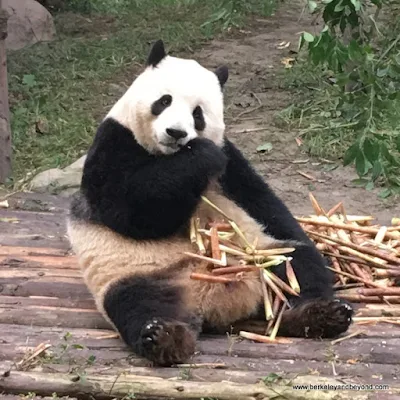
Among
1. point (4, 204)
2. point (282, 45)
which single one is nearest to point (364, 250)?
point (4, 204)

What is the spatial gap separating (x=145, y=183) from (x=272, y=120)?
428 cm

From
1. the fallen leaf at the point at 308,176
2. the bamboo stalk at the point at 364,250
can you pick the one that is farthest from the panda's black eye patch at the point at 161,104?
the fallen leaf at the point at 308,176

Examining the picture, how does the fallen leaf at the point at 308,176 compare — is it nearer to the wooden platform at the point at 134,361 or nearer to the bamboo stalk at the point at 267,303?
the wooden platform at the point at 134,361

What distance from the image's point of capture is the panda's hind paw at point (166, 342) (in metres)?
2.55

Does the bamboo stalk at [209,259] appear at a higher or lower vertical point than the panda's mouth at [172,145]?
lower

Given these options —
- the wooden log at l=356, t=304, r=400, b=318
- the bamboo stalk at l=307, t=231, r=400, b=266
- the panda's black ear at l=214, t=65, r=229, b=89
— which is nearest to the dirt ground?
the bamboo stalk at l=307, t=231, r=400, b=266

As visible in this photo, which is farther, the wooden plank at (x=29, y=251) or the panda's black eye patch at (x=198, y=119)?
the wooden plank at (x=29, y=251)

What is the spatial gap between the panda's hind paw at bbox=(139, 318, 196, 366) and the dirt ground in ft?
8.97

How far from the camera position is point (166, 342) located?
2.56 metres

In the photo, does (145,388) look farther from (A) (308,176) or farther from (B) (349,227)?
(A) (308,176)

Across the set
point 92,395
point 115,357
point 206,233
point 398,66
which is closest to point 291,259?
point 206,233

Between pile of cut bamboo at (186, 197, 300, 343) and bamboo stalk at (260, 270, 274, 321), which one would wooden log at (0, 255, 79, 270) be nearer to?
pile of cut bamboo at (186, 197, 300, 343)

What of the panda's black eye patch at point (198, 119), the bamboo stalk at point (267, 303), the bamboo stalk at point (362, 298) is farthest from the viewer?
the bamboo stalk at point (362, 298)

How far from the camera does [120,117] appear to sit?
3.16 metres
